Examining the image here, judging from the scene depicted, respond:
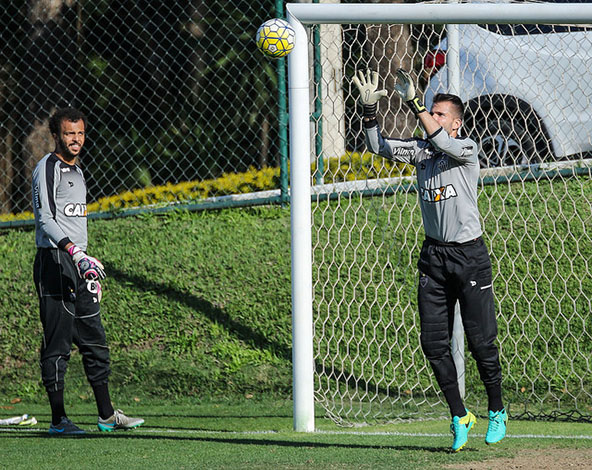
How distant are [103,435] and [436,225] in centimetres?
260

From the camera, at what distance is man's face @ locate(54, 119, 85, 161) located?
20.1ft

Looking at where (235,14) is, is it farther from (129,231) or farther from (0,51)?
(129,231)

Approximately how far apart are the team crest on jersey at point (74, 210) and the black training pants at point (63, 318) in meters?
0.26

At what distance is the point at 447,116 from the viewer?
5.30m

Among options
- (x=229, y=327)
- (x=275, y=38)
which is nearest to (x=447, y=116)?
(x=275, y=38)

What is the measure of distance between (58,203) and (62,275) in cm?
48

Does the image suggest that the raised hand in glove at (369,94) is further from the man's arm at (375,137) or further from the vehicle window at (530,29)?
the vehicle window at (530,29)

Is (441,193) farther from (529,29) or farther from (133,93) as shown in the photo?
(133,93)

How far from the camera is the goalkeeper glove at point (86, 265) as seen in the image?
5734mm

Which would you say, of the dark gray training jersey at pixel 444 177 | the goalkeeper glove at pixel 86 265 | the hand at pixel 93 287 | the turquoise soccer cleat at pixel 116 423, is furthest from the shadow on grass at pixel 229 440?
the dark gray training jersey at pixel 444 177

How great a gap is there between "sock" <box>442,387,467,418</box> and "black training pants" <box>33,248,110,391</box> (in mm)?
2431

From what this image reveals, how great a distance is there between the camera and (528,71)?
7988 mm

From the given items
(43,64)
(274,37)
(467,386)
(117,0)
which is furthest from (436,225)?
(117,0)

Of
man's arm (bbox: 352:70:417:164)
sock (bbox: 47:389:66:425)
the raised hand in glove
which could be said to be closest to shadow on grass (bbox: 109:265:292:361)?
sock (bbox: 47:389:66:425)
